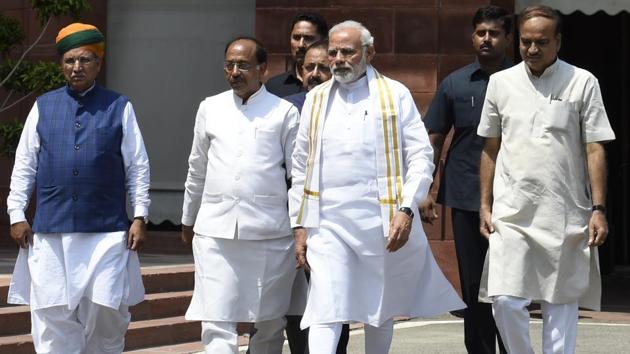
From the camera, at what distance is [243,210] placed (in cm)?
841

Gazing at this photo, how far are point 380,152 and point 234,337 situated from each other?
4.35 feet

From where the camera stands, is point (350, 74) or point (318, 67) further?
point (318, 67)

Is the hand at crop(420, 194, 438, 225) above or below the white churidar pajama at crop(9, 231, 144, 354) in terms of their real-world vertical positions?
above

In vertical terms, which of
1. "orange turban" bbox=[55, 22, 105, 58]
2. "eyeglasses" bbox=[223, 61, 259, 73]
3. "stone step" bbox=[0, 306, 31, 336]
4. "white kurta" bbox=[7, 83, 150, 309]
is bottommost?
"stone step" bbox=[0, 306, 31, 336]

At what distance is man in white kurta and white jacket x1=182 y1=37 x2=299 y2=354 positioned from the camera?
27.6ft

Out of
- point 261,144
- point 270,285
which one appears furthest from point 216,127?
point 270,285

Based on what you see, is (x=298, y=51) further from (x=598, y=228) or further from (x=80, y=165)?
(x=598, y=228)

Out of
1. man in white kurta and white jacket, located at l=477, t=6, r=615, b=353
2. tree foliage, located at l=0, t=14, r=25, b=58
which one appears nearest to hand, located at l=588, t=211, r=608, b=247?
man in white kurta and white jacket, located at l=477, t=6, r=615, b=353

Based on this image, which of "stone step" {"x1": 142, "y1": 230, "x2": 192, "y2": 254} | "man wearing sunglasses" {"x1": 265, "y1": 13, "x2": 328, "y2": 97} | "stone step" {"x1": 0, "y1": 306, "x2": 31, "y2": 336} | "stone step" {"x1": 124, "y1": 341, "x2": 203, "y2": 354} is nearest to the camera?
"man wearing sunglasses" {"x1": 265, "y1": 13, "x2": 328, "y2": 97}

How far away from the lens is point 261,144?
27.8 ft

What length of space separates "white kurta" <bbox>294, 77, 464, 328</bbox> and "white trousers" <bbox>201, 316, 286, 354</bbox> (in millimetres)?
556

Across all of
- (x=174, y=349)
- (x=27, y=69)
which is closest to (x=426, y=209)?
(x=174, y=349)

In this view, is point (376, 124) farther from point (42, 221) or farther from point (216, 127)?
point (42, 221)

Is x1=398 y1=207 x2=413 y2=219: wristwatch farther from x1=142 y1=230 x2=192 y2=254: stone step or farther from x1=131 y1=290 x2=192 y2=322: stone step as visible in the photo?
x1=142 y1=230 x2=192 y2=254: stone step
